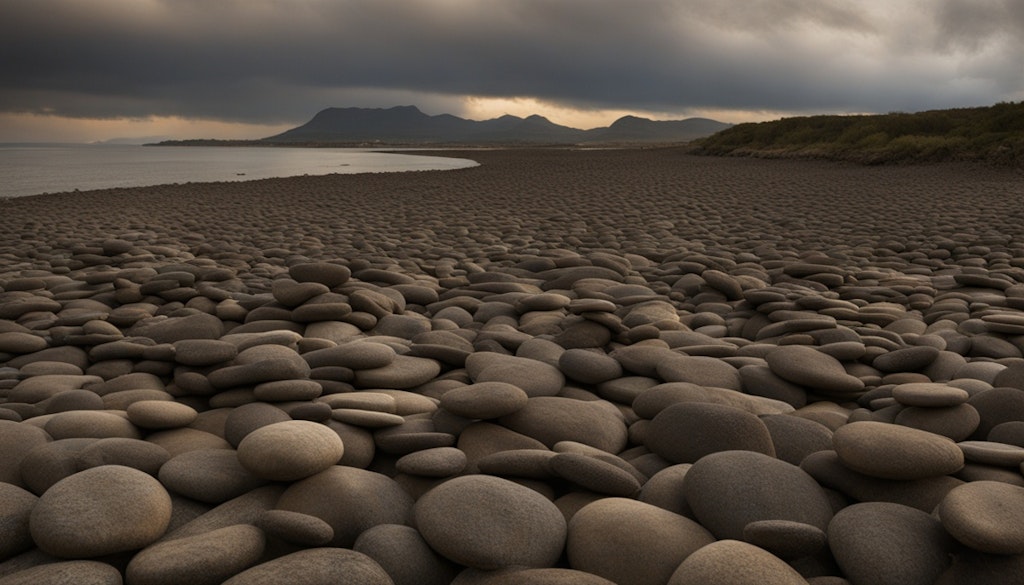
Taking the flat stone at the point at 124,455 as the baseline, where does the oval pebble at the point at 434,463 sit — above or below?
below

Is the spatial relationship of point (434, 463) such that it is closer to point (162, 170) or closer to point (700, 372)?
point (700, 372)

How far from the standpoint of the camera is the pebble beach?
1890mm

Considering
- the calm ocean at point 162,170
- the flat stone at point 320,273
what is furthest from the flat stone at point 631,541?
the calm ocean at point 162,170

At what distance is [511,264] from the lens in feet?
24.2

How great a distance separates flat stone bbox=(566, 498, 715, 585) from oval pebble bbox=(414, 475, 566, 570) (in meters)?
0.07

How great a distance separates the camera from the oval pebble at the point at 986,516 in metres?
1.77

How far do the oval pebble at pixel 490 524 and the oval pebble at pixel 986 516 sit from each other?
40.7 inches

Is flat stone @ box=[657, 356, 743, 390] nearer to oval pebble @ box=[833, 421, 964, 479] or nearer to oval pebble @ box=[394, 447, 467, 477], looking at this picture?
oval pebble @ box=[833, 421, 964, 479]

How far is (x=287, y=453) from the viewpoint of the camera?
7.30 ft

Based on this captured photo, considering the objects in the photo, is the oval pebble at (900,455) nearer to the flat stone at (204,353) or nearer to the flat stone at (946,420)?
the flat stone at (946,420)

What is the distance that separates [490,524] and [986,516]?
4.28 ft

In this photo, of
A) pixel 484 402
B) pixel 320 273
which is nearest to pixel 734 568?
pixel 484 402

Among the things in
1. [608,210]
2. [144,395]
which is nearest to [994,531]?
[144,395]

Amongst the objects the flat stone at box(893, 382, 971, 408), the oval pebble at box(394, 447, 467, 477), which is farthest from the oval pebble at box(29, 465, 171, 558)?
the flat stone at box(893, 382, 971, 408)
